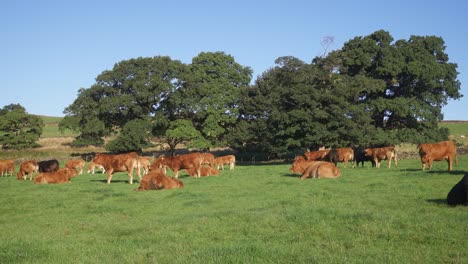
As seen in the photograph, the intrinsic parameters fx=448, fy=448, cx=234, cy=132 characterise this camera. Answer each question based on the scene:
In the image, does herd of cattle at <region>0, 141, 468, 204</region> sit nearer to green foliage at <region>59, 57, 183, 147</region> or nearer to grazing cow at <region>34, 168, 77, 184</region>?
grazing cow at <region>34, 168, 77, 184</region>

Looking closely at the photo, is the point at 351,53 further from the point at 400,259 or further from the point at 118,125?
the point at 400,259

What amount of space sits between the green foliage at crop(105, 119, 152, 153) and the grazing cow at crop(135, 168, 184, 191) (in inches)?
1210

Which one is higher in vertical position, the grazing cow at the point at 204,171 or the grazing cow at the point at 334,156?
the grazing cow at the point at 334,156

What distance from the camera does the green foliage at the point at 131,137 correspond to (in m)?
48.4

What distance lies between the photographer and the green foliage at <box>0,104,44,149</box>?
195 feet

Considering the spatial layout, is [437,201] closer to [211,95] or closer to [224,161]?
[224,161]

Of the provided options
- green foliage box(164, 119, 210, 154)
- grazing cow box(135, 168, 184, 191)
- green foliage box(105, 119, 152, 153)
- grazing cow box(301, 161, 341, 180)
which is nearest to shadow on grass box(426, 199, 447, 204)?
grazing cow box(301, 161, 341, 180)

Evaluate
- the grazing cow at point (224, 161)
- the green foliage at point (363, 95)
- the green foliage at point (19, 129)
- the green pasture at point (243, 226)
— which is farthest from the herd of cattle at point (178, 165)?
the green foliage at point (19, 129)

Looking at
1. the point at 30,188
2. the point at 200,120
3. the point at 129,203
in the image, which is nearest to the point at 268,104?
the point at 200,120

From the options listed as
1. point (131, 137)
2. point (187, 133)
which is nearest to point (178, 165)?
point (187, 133)

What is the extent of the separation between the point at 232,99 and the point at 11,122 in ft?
103

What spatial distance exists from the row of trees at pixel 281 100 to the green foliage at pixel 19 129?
1022 centimetres

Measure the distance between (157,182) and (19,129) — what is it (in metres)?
51.0

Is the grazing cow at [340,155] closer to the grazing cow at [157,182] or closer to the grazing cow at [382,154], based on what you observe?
the grazing cow at [382,154]
